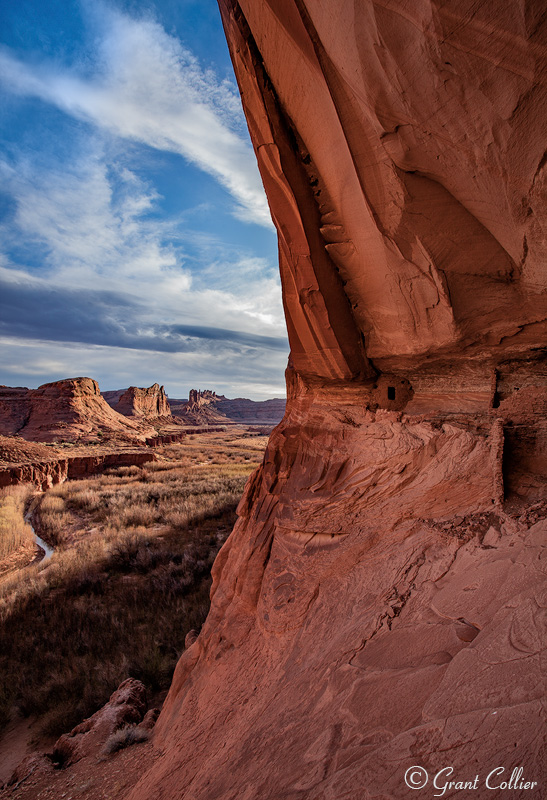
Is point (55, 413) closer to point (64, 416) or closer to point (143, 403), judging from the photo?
point (64, 416)

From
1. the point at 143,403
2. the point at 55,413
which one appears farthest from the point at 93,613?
the point at 143,403

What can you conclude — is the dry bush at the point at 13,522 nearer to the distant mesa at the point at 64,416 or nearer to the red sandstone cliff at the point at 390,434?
the red sandstone cliff at the point at 390,434

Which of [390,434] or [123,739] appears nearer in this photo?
[390,434]

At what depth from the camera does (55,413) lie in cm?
4125

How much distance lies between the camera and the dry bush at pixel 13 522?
12.4 m

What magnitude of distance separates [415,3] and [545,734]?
3.75 meters

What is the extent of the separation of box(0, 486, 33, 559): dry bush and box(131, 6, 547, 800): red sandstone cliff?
10.2m

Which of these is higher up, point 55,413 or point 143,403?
point 143,403

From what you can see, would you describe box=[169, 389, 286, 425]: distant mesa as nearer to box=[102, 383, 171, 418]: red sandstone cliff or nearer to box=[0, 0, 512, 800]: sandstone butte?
box=[102, 383, 171, 418]: red sandstone cliff

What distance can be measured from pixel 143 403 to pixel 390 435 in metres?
68.8

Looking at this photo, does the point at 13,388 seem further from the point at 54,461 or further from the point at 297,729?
the point at 297,729

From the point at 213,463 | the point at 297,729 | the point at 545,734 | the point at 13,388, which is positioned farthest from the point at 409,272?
the point at 13,388

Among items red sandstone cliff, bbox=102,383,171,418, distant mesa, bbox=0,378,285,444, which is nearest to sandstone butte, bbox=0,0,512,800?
distant mesa, bbox=0,378,285,444

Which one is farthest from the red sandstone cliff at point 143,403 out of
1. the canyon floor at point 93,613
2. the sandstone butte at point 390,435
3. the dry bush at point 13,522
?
the sandstone butte at point 390,435
